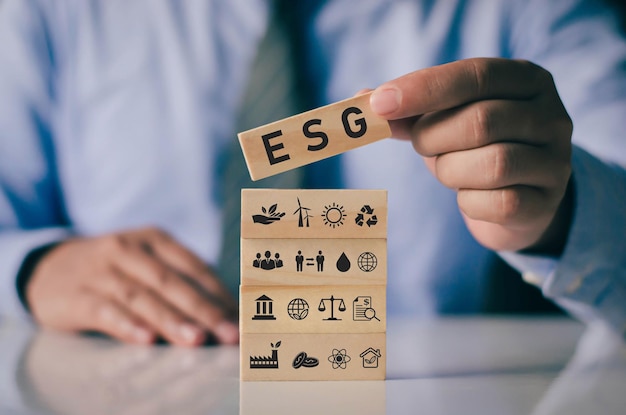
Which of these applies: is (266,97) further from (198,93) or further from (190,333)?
(190,333)

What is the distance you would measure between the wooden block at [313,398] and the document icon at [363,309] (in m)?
0.09

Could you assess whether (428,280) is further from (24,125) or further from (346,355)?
(24,125)

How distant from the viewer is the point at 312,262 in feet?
2.71

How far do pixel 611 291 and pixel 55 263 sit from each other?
131 cm

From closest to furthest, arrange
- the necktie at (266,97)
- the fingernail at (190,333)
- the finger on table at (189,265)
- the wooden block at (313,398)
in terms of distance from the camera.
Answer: the wooden block at (313,398) < the fingernail at (190,333) < the finger on table at (189,265) < the necktie at (266,97)

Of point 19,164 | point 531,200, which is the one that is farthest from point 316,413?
point 19,164

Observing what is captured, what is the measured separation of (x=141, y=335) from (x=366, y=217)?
1.88ft

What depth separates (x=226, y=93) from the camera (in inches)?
74.0

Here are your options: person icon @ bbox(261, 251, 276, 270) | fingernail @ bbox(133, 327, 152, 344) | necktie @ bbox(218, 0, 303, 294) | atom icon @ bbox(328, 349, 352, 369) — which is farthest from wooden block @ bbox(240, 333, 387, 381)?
necktie @ bbox(218, 0, 303, 294)

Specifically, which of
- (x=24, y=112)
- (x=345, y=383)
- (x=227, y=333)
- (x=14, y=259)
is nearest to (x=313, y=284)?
(x=345, y=383)

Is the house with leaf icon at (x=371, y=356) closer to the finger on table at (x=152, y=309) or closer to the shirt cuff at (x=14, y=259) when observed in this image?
the finger on table at (x=152, y=309)

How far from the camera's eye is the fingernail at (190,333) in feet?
3.69

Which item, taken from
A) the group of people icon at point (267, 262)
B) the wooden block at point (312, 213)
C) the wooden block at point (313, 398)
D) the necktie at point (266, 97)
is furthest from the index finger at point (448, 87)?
the necktie at point (266, 97)

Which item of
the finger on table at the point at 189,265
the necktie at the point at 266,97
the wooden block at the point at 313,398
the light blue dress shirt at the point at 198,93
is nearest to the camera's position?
the wooden block at the point at 313,398
